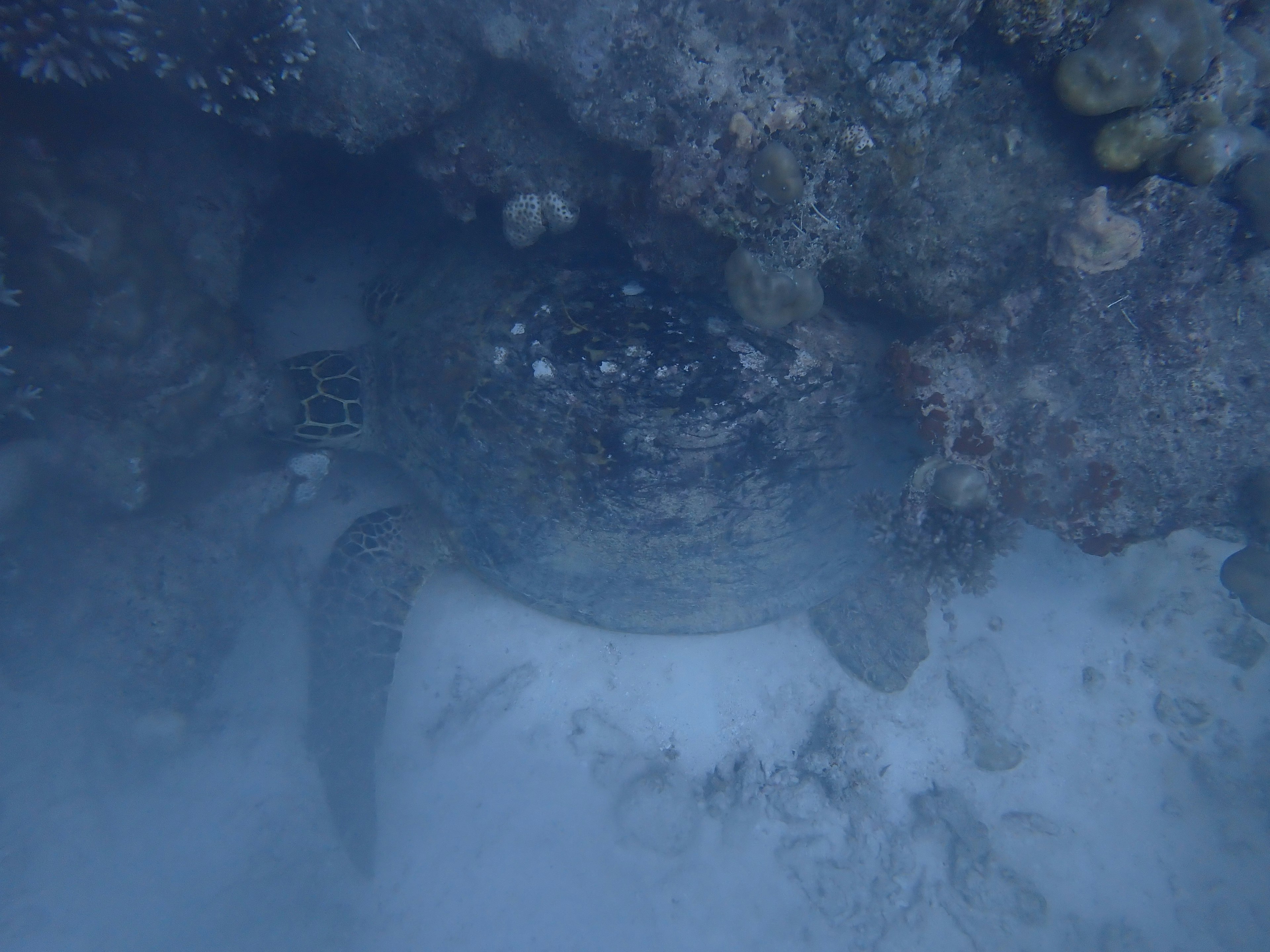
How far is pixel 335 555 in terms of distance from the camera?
18.0ft

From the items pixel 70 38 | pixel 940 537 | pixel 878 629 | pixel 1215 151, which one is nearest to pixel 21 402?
pixel 70 38

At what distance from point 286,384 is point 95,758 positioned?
4449 millimetres

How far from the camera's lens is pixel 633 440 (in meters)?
4.02

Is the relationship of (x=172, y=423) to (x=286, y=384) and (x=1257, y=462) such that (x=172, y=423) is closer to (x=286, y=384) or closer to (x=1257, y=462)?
(x=286, y=384)

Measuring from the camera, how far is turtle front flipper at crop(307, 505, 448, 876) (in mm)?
5391

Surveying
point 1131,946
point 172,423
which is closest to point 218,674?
point 172,423

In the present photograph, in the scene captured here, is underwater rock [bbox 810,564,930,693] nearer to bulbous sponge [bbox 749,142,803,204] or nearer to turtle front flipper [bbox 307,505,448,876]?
bulbous sponge [bbox 749,142,803,204]

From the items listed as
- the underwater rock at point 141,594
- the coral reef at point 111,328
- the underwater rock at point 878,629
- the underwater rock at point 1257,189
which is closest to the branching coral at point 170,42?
the coral reef at point 111,328

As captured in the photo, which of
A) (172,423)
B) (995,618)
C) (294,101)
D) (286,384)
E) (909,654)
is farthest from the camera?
(995,618)

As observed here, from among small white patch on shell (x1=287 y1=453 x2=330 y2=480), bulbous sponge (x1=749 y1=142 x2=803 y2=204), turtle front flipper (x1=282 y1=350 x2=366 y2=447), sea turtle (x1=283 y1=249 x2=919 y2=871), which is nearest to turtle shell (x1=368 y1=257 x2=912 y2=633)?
sea turtle (x1=283 y1=249 x2=919 y2=871)

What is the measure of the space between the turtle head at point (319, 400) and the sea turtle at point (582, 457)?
0.02 metres

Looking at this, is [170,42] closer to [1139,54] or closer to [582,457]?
[582,457]

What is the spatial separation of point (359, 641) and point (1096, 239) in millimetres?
6655

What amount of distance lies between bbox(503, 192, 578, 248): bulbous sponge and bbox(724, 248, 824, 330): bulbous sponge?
139cm
